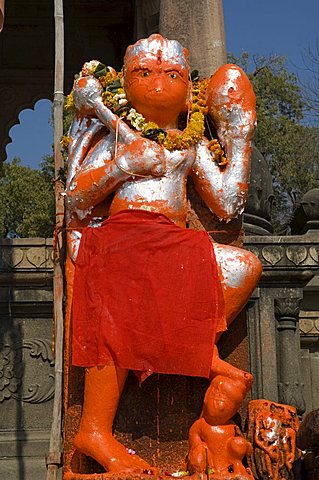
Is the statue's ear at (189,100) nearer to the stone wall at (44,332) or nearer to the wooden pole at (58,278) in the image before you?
the wooden pole at (58,278)

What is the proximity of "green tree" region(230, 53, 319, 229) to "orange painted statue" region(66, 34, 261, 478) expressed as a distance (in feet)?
68.0

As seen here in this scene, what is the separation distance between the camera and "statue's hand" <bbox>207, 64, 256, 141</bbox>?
6582mm

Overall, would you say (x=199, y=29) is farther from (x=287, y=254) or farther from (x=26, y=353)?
(x=26, y=353)

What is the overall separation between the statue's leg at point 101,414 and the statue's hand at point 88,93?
5.82ft

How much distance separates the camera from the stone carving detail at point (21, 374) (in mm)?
8305

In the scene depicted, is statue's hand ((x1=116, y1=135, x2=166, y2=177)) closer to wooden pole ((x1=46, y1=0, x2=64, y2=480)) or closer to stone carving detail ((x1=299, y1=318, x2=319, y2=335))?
wooden pole ((x1=46, y1=0, x2=64, y2=480))

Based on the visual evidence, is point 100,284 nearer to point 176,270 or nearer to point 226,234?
point 176,270

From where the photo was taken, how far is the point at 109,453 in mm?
5922

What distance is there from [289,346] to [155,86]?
9.41ft

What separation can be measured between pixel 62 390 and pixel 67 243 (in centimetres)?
98

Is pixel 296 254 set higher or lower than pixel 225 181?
lower

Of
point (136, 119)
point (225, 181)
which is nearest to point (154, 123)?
point (136, 119)

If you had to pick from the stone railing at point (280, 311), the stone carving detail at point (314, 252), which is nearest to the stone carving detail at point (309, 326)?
the stone railing at point (280, 311)

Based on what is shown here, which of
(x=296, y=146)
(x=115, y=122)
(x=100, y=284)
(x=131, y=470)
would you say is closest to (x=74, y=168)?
(x=115, y=122)
